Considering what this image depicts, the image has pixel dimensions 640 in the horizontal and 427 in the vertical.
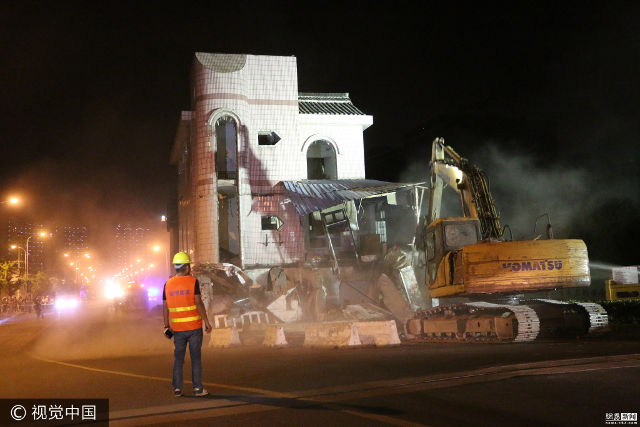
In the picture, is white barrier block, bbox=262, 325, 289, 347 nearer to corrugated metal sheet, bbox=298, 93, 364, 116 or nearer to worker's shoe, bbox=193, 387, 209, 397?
worker's shoe, bbox=193, 387, 209, 397

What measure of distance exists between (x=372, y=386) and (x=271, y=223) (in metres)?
24.1

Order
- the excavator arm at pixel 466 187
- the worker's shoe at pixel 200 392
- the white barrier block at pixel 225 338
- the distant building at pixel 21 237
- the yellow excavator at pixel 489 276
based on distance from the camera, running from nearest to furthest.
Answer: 1. the worker's shoe at pixel 200 392
2. the yellow excavator at pixel 489 276
3. the excavator arm at pixel 466 187
4. the white barrier block at pixel 225 338
5. the distant building at pixel 21 237

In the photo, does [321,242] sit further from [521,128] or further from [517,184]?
[521,128]

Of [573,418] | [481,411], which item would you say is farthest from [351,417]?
[573,418]

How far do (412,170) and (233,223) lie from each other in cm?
2179

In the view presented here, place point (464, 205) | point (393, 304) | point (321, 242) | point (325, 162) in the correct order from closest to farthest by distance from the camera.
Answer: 1. point (464, 205)
2. point (393, 304)
3. point (321, 242)
4. point (325, 162)

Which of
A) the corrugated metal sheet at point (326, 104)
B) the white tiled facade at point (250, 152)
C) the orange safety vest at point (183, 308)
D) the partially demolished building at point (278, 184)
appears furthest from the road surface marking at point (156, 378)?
the corrugated metal sheet at point (326, 104)

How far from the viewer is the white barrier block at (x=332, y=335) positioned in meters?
Result: 14.8

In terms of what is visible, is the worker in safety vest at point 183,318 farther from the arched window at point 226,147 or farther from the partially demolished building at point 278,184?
the arched window at point 226,147

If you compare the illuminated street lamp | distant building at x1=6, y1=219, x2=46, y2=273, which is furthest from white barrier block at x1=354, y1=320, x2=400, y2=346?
distant building at x1=6, y1=219, x2=46, y2=273

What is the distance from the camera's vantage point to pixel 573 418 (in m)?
6.07

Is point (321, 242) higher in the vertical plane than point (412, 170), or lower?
lower

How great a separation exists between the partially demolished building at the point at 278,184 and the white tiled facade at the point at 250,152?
5 cm

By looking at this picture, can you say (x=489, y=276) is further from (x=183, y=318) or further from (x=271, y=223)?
(x=271, y=223)
